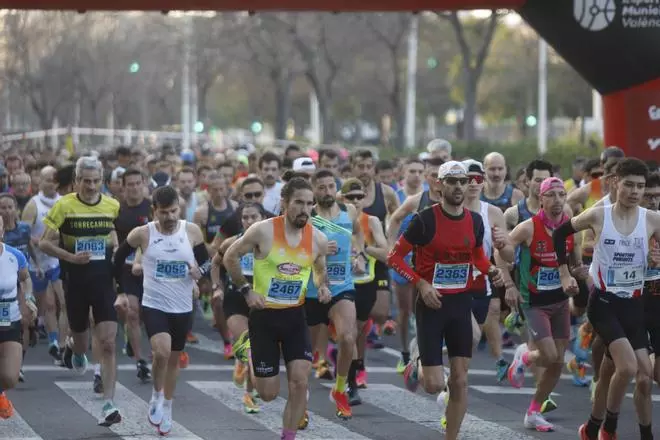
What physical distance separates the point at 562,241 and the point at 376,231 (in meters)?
2.94

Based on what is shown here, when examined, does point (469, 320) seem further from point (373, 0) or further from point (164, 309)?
point (373, 0)

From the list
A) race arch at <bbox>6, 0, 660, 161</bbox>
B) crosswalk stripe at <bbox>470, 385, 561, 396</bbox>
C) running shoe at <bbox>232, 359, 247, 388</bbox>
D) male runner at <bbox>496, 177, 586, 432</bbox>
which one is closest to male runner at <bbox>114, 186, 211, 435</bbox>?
running shoe at <bbox>232, 359, 247, 388</bbox>

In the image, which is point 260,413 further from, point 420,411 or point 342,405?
point 420,411

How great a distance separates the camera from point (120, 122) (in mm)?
78875

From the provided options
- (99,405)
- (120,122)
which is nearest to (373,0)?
(99,405)

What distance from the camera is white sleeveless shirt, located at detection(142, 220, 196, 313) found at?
1139 centimetres

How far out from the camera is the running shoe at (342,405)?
1205cm

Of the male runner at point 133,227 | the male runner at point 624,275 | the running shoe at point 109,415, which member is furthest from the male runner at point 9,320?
the male runner at point 624,275

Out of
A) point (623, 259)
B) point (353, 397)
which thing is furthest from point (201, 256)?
point (623, 259)

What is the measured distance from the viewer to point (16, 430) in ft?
37.6

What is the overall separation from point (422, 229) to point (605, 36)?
9.61 meters

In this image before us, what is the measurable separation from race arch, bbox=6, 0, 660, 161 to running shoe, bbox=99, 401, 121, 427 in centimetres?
917

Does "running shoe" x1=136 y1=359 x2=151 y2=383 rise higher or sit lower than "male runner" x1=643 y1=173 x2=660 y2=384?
lower

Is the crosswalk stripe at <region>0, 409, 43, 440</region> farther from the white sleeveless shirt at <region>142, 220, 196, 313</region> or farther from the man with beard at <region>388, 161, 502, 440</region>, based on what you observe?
the man with beard at <region>388, 161, 502, 440</region>
